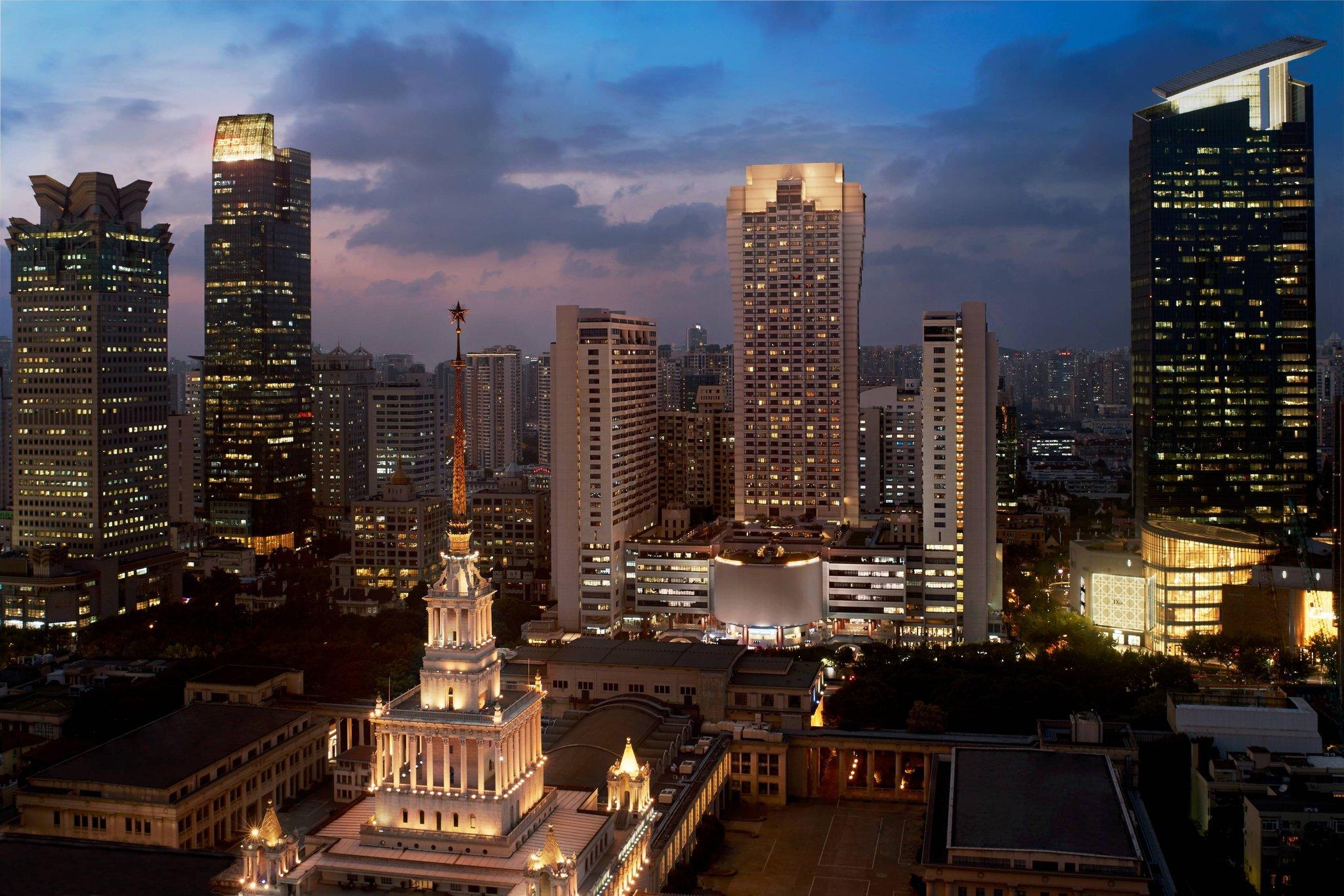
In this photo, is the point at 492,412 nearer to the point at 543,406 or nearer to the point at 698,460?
the point at 543,406

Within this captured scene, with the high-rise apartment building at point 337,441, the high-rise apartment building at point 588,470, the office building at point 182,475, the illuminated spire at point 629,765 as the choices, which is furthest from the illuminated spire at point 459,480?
the high-rise apartment building at point 337,441

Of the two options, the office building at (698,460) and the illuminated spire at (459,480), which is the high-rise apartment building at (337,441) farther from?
the illuminated spire at (459,480)

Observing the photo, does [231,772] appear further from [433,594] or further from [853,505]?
[853,505]

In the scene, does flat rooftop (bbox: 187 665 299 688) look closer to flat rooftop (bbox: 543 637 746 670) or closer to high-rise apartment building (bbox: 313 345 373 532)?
flat rooftop (bbox: 543 637 746 670)

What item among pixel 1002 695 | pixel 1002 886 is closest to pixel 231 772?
pixel 1002 886

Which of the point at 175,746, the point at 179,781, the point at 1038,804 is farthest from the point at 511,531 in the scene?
the point at 1038,804

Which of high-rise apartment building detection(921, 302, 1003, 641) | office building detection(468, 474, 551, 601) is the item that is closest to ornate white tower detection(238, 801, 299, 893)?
high-rise apartment building detection(921, 302, 1003, 641)
